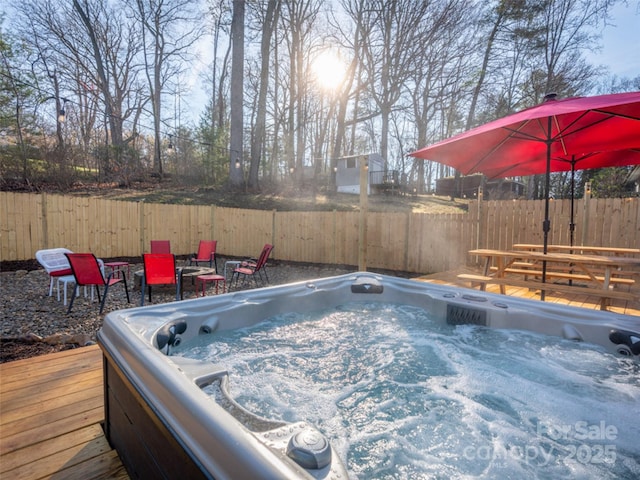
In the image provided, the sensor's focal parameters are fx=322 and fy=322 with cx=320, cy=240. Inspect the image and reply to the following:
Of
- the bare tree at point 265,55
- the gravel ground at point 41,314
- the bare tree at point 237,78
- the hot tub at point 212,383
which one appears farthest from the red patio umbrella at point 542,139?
the bare tree at point 265,55

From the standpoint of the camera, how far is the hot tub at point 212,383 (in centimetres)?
89

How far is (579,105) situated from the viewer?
258 centimetres

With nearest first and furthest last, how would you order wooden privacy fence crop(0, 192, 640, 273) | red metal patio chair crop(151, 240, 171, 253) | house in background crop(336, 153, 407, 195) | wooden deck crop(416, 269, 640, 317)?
1. wooden deck crop(416, 269, 640, 317)
2. wooden privacy fence crop(0, 192, 640, 273)
3. red metal patio chair crop(151, 240, 171, 253)
4. house in background crop(336, 153, 407, 195)

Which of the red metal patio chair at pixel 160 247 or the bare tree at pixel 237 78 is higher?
the bare tree at pixel 237 78

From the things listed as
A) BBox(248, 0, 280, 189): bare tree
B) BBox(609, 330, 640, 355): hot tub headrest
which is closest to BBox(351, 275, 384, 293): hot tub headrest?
BBox(609, 330, 640, 355): hot tub headrest

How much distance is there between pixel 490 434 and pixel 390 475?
0.60m

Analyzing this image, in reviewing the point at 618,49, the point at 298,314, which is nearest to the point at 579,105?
the point at 298,314

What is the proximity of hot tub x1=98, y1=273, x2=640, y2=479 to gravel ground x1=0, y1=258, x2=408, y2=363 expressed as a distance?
4.41 ft

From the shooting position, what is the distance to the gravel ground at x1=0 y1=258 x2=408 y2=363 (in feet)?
9.14

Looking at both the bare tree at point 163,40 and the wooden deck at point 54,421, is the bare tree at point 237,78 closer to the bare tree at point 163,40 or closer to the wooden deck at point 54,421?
the bare tree at point 163,40

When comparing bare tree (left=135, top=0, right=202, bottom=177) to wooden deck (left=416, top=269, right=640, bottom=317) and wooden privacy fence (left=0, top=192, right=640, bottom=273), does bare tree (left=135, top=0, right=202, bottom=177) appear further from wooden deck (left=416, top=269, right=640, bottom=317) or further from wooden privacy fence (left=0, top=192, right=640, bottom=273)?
wooden deck (left=416, top=269, right=640, bottom=317)

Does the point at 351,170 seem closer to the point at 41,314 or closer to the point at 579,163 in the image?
the point at 579,163

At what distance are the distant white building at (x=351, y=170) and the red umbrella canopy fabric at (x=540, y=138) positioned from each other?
1205 centimetres

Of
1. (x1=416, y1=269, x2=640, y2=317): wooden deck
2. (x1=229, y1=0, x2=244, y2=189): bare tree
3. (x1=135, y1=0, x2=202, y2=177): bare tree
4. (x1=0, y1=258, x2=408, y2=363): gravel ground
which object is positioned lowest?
(x1=0, y1=258, x2=408, y2=363): gravel ground
